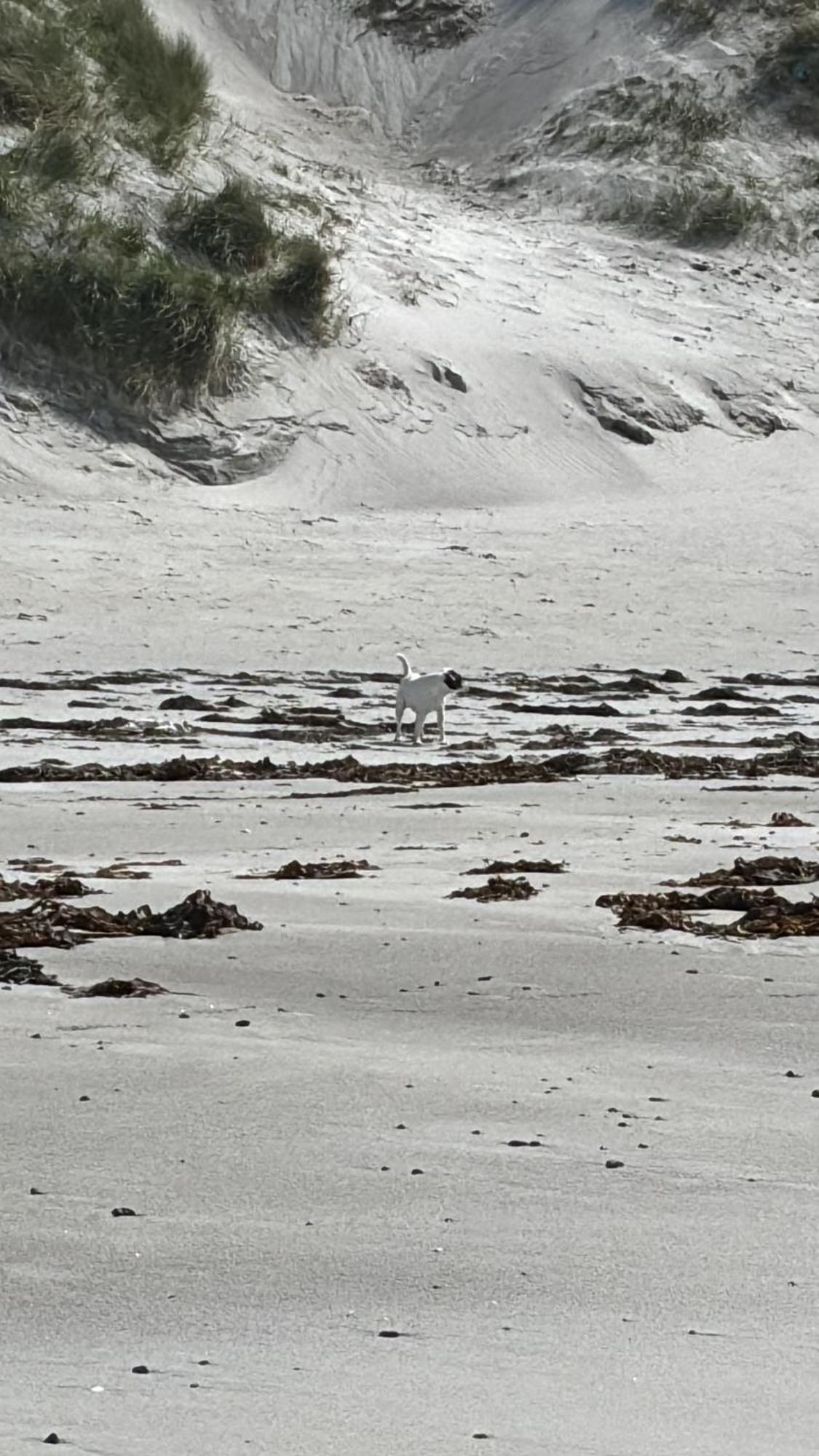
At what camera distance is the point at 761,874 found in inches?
266

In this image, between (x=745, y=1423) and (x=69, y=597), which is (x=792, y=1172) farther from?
(x=69, y=597)

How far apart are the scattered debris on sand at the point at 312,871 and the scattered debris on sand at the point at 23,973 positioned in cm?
174

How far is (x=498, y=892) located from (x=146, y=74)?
25250mm

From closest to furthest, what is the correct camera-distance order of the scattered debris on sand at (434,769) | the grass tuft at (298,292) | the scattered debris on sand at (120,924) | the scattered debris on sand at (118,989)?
the scattered debris on sand at (118,989), the scattered debris on sand at (120,924), the scattered debris on sand at (434,769), the grass tuft at (298,292)

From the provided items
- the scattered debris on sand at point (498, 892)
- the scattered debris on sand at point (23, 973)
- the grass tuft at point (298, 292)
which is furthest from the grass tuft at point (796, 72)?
the scattered debris on sand at point (23, 973)

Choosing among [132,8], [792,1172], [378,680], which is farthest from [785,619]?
[132,8]

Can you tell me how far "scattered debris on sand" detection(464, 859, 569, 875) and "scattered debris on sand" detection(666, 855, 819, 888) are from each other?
44 centimetres

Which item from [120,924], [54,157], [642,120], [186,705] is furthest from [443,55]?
[120,924]

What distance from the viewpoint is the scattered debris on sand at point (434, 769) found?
1029 centimetres

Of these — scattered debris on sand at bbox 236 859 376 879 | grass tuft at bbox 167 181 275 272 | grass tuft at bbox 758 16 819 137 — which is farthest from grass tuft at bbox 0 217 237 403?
scattered debris on sand at bbox 236 859 376 879

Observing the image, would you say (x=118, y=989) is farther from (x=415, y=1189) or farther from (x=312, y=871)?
(x=312, y=871)

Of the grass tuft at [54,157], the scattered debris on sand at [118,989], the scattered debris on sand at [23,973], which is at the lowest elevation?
the scattered debris on sand at [23,973]

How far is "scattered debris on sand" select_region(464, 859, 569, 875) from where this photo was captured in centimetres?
689

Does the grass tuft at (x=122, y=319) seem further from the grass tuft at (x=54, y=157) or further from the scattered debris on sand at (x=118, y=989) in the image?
the scattered debris on sand at (x=118, y=989)
